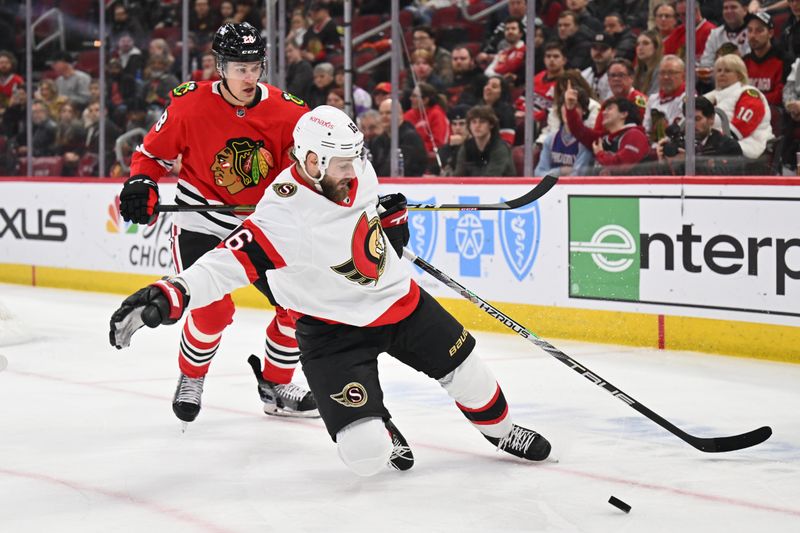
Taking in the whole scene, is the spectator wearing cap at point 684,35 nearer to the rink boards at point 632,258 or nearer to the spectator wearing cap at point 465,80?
the rink boards at point 632,258

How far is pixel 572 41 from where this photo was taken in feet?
20.4

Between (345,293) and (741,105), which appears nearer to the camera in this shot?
(345,293)

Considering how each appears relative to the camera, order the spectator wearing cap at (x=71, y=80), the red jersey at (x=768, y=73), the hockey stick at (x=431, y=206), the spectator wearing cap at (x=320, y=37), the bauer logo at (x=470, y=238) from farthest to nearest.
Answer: the spectator wearing cap at (x=71, y=80) → the spectator wearing cap at (x=320, y=37) → the bauer logo at (x=470, y=238) → the red jersey at (x=768, y=73) → the hockey stick at (x=431, y=206)

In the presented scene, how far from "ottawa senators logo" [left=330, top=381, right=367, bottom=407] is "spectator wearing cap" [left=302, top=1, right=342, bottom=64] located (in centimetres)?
465

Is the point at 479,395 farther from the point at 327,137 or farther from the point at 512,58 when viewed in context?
the point at 512,58

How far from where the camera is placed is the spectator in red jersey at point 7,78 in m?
9.36

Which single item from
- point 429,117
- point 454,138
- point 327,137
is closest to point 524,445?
point 327,137

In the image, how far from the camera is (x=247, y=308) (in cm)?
776

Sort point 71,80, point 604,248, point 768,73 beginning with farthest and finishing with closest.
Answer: point 71,80 → point 604,248 → point 768,73

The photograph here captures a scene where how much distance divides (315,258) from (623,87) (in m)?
3.14

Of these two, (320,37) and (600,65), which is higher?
(320,37)

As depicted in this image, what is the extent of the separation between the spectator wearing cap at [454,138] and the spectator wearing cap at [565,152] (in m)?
0.56

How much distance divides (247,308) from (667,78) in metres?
3.25

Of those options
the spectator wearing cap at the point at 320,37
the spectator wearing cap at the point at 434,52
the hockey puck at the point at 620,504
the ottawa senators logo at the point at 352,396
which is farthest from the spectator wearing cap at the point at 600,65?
the hockey puck at the point at 620,504
